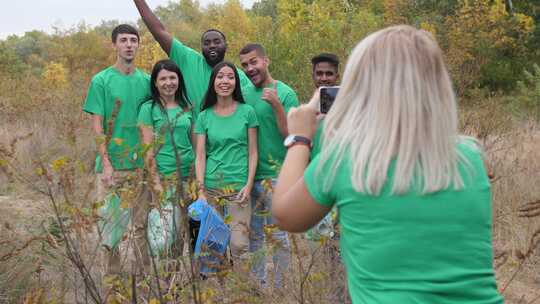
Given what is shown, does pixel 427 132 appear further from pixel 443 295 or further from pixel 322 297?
pixel 322 297

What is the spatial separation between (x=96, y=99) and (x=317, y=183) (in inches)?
133

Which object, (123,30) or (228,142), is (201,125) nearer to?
(228,142)

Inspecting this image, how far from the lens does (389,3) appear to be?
31.4 meters

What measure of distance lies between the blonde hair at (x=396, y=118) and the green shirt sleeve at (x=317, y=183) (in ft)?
0.08

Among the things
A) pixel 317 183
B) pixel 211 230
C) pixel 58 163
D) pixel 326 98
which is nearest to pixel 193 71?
pixel 211 230

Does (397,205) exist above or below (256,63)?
below

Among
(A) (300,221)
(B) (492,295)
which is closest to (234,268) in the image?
(A) (300,221)

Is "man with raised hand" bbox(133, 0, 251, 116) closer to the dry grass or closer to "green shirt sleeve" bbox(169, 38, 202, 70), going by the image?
"green shirt sleeve" bbox(169, 38, 202, 70)

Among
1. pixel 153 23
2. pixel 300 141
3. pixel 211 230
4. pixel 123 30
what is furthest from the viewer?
pixel 153 23

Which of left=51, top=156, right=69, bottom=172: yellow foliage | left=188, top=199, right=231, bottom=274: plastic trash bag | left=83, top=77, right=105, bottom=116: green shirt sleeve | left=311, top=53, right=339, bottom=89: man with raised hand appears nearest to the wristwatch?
left=51, top=156, right=69, bottom=172: yellow foliage

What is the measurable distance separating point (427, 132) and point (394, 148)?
0.10 m

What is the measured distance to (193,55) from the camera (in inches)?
200

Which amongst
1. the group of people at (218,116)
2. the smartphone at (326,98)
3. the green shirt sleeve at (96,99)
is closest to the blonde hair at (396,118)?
the smartphone at (326,98)

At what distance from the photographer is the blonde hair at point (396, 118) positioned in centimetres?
165
